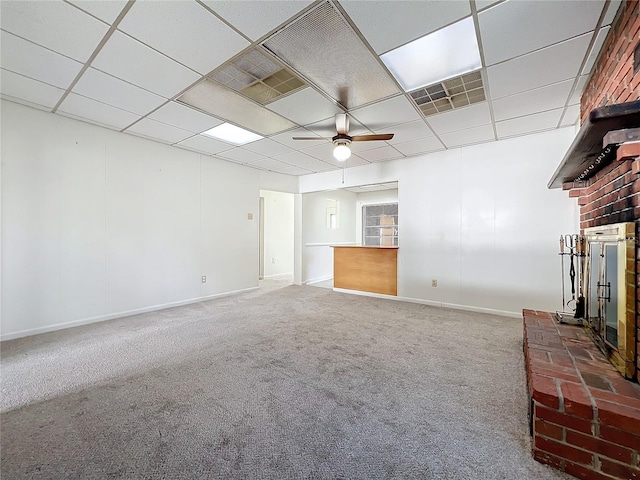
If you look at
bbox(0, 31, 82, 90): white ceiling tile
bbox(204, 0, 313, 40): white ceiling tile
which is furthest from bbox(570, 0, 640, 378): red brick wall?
bbox(0, 31, 82, 90): white ceiling tile

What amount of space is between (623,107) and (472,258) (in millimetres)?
3246

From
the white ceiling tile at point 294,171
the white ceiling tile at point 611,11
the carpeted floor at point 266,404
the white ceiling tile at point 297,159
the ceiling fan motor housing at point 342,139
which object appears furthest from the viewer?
the white ceiling tile at point 294,171

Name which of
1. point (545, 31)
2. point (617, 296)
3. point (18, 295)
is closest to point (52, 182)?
point (18, 295)

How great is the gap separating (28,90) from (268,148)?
8.86 feet

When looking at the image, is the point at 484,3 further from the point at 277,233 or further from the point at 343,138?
the point at 277,233

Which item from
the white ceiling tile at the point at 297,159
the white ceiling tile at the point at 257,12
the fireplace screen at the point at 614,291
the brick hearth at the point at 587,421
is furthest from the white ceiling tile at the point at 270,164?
the brick hearth at the point at 587,421

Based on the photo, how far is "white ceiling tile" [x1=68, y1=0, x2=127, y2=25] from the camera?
1689mm

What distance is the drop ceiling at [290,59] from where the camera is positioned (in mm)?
1745

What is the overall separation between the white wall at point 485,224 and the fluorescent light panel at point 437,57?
7.29 feet

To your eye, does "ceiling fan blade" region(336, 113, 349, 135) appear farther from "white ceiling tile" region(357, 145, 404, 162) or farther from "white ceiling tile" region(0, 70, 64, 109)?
"white ceiling tile" region(0, 70, 64, 109)

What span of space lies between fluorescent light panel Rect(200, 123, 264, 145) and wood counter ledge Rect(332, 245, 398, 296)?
2878 mm

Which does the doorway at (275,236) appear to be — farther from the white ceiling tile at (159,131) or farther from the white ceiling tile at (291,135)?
the white ceiling tile at (159,131)

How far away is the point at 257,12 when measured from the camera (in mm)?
1751

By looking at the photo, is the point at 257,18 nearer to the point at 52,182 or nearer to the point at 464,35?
the point at 464,35
